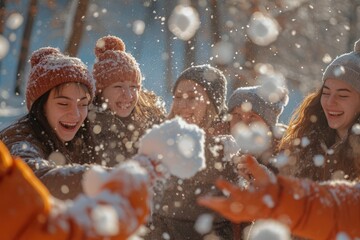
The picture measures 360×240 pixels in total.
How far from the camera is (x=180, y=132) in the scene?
2.58m

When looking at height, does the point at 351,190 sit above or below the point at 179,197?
above

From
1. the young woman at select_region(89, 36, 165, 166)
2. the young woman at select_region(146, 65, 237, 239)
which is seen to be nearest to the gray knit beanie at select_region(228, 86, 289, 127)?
the young woman at select_region(89, 36, 165, 166)

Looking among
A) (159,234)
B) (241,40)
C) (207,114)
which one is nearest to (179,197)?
(159,234)

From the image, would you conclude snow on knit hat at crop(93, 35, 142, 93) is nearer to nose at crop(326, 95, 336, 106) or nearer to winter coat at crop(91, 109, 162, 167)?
winter coat at crop(91, 109, 162, 167)

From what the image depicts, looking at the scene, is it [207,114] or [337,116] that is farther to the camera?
[207,114]

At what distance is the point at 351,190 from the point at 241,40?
11.5 m

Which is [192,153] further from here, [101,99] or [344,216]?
[101,99]

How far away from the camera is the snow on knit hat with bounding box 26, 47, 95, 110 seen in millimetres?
4090

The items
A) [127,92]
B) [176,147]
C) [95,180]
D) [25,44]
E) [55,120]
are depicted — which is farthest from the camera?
[25,44]

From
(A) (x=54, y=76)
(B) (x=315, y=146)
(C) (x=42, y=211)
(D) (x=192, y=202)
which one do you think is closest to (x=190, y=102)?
(D) (x=192, y=202)

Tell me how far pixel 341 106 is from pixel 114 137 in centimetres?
206

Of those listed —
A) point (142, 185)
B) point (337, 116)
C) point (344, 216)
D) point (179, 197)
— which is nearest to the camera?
point (142, 185)

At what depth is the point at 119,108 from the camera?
5.38 m

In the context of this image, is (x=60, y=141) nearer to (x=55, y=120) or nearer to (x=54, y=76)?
(x=55, y=120)
